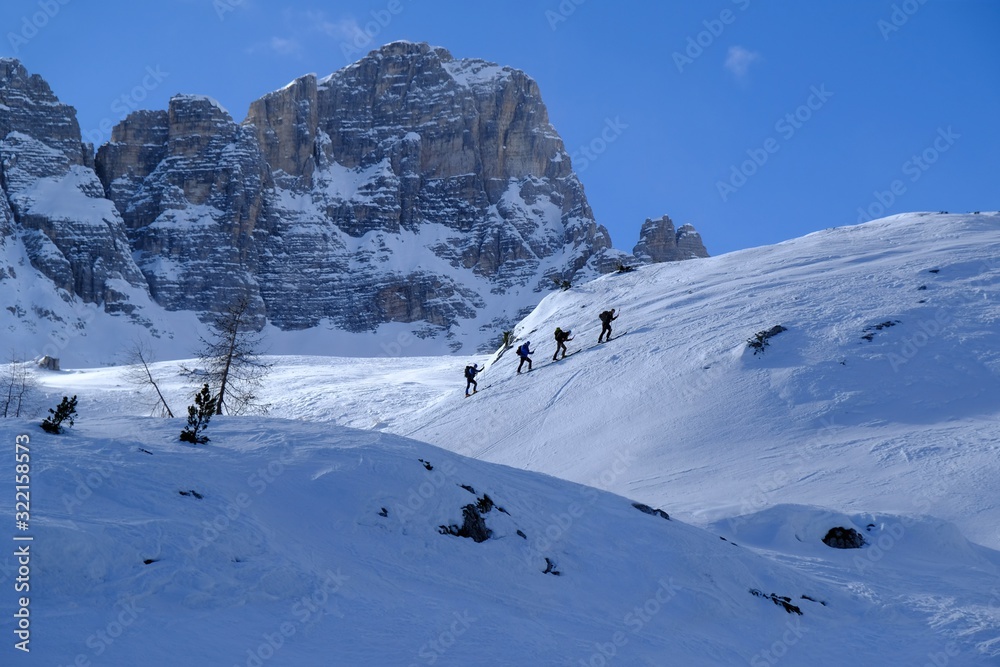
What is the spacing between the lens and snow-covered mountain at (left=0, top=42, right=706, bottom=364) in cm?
14625

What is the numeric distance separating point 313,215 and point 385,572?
6926 inches

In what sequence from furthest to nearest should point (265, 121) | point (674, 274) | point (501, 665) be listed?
1. point (265, 121)
2. point (674, 274)
3. point (501, 665)

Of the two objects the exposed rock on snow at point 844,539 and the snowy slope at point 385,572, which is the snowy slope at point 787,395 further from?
the snowy slope at point 385,572

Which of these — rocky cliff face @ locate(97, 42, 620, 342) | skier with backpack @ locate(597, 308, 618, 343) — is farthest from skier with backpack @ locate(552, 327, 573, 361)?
rocky cliff face @ locate(97, 42, 620, 342)

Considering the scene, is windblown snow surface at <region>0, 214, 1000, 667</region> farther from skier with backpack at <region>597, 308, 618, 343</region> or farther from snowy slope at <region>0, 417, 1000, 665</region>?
skier with backpack at <region>597, 308, 618, 343</region>

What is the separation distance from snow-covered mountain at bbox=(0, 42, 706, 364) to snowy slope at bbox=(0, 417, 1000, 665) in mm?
136271

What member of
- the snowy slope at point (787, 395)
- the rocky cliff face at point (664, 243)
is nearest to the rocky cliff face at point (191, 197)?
the rocky cliff face at point (664, 243)

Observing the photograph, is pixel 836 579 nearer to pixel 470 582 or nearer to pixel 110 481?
pixel 470 582

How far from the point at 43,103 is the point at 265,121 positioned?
4453 centimetres

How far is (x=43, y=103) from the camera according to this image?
159 m

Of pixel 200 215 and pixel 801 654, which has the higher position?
pixel 200 215

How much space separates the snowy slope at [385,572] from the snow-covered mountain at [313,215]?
447 ft

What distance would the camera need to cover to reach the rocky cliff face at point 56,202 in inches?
5566

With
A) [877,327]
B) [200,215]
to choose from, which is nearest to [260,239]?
[200,215]
